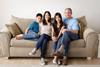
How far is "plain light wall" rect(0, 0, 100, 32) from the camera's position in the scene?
221 inches

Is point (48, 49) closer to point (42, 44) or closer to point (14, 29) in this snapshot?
point (42, 44)

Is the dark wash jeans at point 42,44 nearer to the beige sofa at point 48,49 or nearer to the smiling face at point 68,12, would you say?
the beige sofa at point 48,49

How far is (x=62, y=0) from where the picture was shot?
5.62m

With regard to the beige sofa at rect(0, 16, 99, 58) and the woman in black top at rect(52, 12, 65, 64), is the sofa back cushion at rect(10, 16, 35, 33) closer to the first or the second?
the beige sofa at rect(0, 16, 99, 58)

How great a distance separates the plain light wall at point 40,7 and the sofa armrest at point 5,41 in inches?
51.6

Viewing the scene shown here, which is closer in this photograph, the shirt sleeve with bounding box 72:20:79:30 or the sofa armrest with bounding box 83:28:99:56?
the sofa armrest with bounding box 83:28:99:56

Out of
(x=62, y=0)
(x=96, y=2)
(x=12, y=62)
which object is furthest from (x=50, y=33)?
(x=96, y=2)

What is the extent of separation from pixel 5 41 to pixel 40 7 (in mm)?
1602

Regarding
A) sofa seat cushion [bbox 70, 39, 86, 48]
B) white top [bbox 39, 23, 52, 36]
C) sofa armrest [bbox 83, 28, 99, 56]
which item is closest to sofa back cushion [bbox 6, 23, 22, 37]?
white top [bbox 39, 23, 52, 36]

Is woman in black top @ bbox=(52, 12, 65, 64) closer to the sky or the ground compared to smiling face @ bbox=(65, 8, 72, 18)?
closer to the ground

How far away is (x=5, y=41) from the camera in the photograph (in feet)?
14.4

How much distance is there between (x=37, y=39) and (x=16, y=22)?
0.70 meters

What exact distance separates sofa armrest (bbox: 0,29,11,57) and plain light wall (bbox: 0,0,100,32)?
1.31 m

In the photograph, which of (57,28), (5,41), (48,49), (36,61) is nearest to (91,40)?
(57,28)
